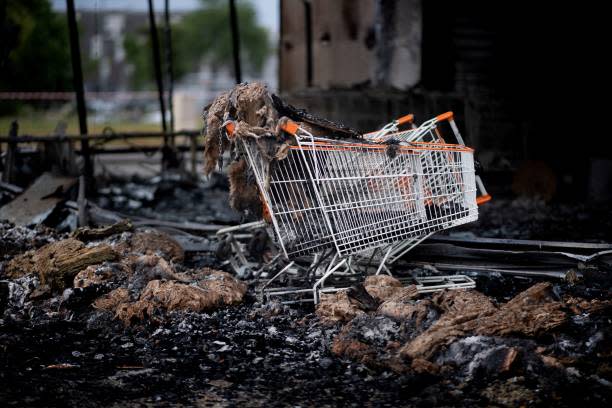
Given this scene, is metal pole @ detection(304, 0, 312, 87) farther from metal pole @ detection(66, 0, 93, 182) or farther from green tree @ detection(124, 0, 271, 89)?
green tree @ detection(124, 0, 271, 89)

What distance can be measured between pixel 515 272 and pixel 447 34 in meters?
5.92

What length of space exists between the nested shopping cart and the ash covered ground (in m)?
0.38

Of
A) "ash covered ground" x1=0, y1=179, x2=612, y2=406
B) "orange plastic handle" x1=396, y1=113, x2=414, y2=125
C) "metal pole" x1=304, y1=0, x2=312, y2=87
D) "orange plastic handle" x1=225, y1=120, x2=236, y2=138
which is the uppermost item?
"metal pole" x1=304, y1=0, x2=312, y2=87

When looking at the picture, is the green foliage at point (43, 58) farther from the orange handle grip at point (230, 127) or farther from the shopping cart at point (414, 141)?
the orange handle grip at point (230, 127)

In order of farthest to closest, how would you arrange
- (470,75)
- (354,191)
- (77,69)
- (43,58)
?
(43,58), (470,75), (77,69), (354,191)

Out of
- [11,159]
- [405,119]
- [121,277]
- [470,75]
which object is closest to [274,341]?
[121,277]

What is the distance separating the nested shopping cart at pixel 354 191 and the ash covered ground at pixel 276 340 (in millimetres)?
381

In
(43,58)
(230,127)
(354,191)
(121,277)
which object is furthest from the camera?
(43,58)

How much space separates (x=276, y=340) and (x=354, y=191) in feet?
3.79

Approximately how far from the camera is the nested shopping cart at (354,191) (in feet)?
16.4

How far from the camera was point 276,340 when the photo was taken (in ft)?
15.4

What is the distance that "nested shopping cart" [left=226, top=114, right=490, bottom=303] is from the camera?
5.00m

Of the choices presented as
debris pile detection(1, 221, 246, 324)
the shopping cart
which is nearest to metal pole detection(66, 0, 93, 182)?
debris pile detection(1, 221, 246, 324)

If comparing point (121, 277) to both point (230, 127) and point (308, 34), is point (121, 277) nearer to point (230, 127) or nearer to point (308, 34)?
point (230, 127)
